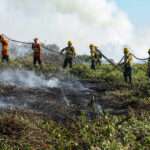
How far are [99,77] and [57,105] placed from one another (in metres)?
11.0

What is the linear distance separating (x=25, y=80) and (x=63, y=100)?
4180mm

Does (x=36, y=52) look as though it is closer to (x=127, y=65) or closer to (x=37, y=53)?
(x=37, y=53)

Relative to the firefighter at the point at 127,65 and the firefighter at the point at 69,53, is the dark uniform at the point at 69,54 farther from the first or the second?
the firefighter at the point at 127,65

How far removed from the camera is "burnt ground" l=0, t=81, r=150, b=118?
19.5m

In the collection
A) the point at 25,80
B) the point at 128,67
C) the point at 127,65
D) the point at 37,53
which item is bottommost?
the point at 25,80

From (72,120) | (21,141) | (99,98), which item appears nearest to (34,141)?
(21,141)

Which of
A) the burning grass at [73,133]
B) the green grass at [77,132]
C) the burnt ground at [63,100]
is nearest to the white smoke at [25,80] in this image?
the burnt ground at [63,100]

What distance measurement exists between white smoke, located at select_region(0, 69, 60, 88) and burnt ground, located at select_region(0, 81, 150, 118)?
3.14 ft

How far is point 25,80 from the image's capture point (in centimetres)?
2559

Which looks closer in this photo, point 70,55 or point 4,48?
point 4,48

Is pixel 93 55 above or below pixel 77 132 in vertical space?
above

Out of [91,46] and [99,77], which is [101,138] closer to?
[99,77]

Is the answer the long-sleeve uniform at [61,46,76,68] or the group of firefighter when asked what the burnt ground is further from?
the long-sleeve uniform at [61,46,76,68]

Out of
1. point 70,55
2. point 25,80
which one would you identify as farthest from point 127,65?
point 25,80
